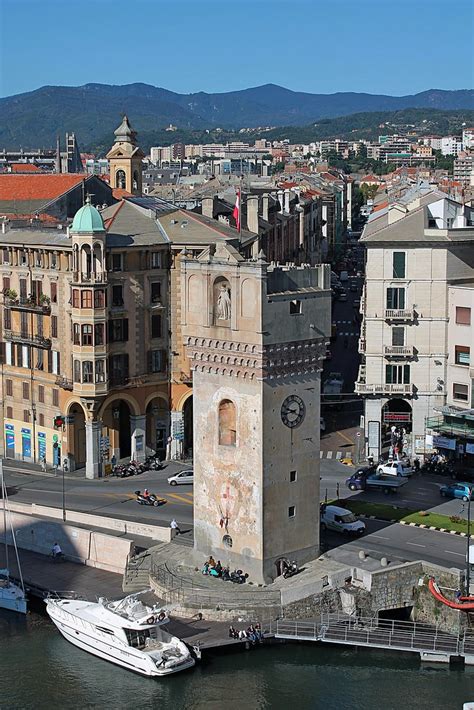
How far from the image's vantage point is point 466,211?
104m

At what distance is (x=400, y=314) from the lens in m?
97.1

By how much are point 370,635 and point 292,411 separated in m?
12.7

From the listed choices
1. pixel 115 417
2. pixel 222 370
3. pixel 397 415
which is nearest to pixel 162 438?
pixel 115 417

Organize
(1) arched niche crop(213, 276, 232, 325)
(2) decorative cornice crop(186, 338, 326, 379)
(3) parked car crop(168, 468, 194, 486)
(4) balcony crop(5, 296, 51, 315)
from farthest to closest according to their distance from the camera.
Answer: (4) balcony crop(5, 296, 51, 315) < (3) parked car crop(168, 468, 194, 486) < (1) arched niche crop(213, 276, 232, 325) < (2) decorative cornice crop(186, 338, 326, 379)

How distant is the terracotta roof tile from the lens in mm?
122875

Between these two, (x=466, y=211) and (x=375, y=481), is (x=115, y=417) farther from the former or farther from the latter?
(x=466, y=211)

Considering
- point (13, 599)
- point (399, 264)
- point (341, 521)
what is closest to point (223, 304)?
point (341, 521)

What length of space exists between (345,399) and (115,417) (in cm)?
2747

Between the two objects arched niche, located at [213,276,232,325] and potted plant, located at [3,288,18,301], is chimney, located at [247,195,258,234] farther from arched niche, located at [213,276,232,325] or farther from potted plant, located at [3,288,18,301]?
arched niche, located at [213,276,232,325]

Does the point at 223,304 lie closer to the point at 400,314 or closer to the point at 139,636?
the point at 139,636

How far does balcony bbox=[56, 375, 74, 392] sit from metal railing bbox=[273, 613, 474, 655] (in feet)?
120

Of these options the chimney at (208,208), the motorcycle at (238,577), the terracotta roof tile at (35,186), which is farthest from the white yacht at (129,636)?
the terracotta roof tile at (35,186)

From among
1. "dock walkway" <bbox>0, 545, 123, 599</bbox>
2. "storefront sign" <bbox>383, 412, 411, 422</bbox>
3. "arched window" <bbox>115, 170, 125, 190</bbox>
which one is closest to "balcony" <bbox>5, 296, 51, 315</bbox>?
"dock walkway" <bbox>0, 545, 123, 599</bbox>

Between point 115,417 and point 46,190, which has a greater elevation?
point 46,190
